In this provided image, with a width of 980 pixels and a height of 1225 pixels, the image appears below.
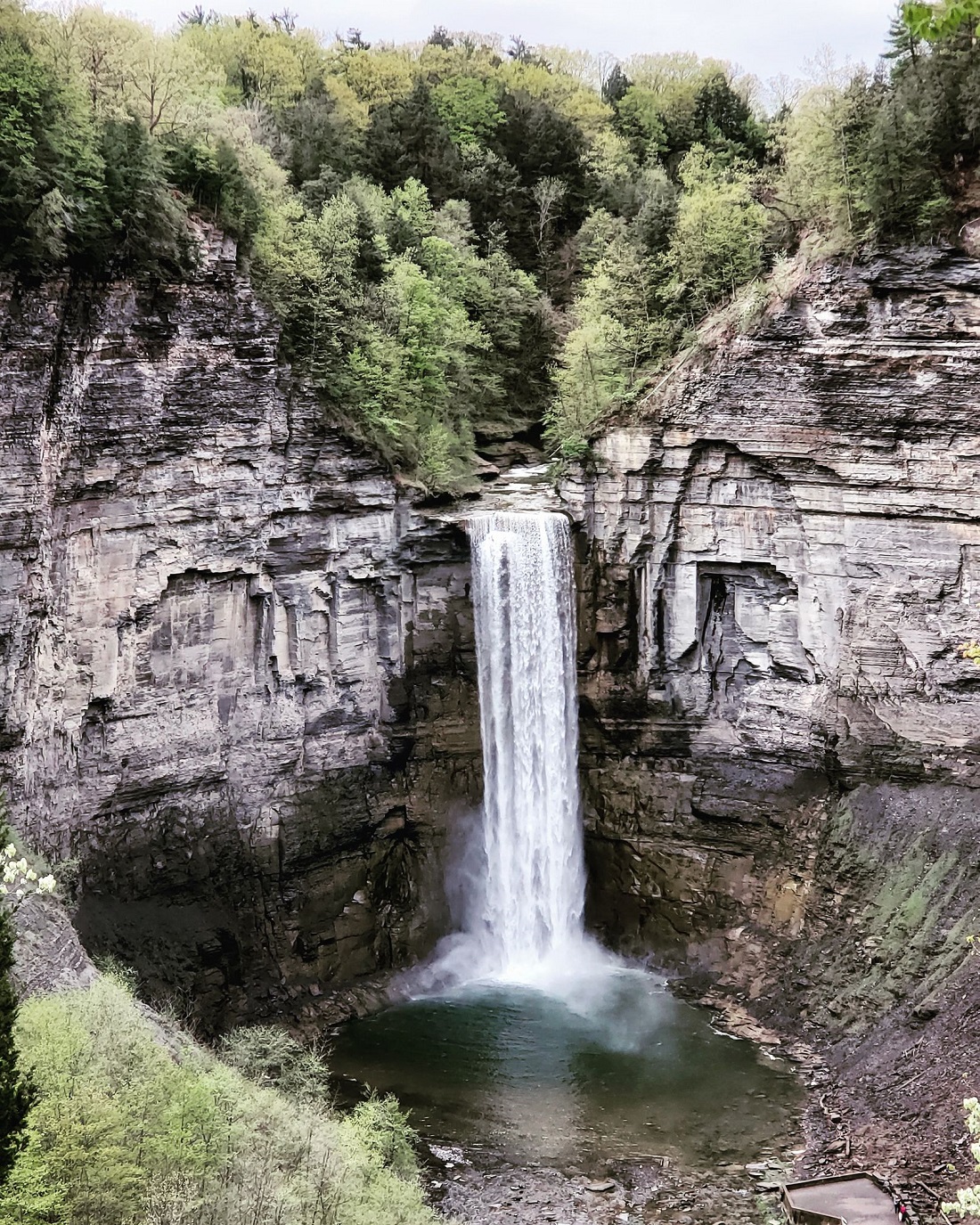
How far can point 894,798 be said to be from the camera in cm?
3291

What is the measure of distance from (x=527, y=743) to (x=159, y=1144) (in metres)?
20.8

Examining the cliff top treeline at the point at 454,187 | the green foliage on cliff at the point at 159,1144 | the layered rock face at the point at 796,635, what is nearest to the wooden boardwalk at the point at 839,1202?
the layered rock face at the point at 796,635

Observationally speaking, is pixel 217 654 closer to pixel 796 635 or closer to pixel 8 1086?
pixel 796 635

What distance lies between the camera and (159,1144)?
1698 cm

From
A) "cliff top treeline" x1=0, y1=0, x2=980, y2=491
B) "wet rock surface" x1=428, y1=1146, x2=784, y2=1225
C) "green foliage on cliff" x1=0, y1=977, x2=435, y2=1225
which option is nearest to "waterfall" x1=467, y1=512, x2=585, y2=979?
"cliff top treeline" x1=0, y1=0, x2=980, y2=491

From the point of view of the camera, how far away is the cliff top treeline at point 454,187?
1138 inches

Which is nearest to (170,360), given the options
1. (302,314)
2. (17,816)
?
(302,314)

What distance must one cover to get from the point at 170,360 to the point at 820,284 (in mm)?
16708

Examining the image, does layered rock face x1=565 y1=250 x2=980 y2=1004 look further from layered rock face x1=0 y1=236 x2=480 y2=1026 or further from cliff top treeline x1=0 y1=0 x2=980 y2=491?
layered rock face x1=0 y1=236 x2=480 y2=1026

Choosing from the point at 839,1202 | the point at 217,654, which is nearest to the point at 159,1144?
the point at 839,1202

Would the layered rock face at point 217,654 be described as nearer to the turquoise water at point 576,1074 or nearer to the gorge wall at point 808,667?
the turquoise water at point 576,1074

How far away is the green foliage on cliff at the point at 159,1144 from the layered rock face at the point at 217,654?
356 inches

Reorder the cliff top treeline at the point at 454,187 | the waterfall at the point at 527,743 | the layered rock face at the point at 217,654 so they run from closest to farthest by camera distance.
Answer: the layered rock face at the point at 217,654 → the cliff top treeline at the point at 454,187 → the waterfall at the point at 527,743

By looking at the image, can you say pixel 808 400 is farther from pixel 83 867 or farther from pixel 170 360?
pixel 83 867
